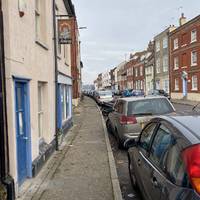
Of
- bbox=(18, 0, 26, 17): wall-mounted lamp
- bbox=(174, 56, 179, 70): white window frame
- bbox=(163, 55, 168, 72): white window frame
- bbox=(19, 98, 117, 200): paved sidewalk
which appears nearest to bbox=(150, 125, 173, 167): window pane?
bbox=(19, 98, 117, 200): paved sidewalk

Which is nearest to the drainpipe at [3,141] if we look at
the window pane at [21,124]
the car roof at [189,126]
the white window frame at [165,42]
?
the window pane at [21,124]

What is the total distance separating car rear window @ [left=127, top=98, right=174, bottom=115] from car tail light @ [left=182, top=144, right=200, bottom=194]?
7.09 m

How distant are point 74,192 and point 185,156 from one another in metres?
3.43

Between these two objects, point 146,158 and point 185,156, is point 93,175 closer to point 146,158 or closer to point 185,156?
point 146,158

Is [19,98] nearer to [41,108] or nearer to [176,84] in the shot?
[41,108]

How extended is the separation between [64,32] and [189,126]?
29.0 ft

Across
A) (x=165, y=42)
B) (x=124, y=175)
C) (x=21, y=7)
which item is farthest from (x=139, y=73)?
(x=21, y=7)

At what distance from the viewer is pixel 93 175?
23.8ft

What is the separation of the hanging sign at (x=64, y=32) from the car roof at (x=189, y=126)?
7.90 meters

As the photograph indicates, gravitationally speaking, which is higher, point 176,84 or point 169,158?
point 176,84

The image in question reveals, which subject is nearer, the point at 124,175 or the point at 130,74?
the point at 124,175

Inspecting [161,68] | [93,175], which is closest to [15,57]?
[93,175]

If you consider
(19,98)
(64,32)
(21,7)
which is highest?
(64,32)

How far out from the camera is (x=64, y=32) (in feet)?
38.4
